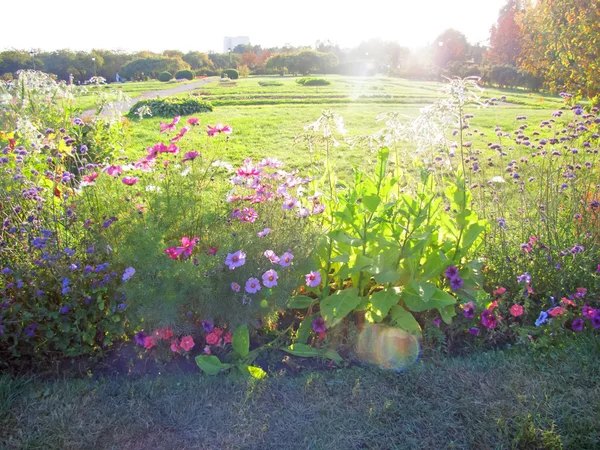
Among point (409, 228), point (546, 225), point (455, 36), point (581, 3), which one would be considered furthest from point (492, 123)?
point (455, 36)

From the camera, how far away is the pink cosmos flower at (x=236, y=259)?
7.98ft

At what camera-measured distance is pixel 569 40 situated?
5258mm

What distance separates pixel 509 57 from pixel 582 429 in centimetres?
2909

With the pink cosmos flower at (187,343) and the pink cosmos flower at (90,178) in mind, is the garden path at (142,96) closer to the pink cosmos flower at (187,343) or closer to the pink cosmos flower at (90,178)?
the pink cosmos flower at (90,178)

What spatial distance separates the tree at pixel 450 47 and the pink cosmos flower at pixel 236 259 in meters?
32.4

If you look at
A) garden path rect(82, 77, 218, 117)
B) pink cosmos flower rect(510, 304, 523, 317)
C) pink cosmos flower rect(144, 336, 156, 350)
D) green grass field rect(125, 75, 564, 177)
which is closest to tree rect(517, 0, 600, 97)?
green grass field rect(125, 75, 564, 177)

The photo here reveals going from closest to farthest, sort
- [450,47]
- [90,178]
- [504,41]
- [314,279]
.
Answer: [314,279] < [90,178] < [504,41] < [450,47]

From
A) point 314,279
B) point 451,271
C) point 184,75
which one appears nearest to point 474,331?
point 451,271

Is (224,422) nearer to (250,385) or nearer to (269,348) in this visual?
(250,385)

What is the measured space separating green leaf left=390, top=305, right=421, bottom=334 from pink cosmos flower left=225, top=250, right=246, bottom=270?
2.89 ft

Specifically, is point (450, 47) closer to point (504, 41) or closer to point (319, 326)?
point (504, 41)

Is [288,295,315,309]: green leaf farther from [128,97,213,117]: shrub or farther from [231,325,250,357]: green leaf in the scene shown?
[128,97,213,117]: shrub

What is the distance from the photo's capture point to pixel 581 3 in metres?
4.97

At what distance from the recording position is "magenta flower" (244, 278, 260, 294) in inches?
→ 97.9
